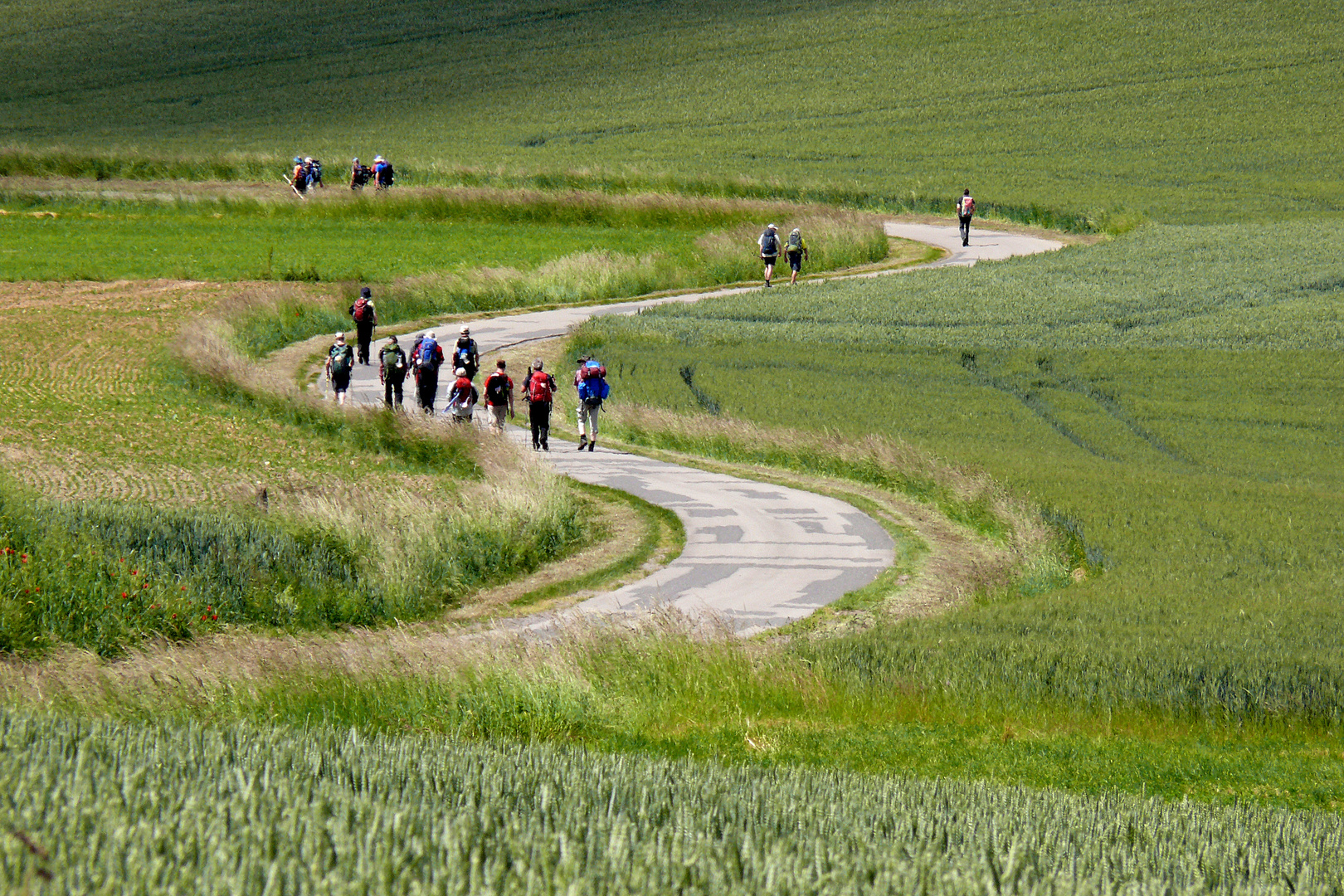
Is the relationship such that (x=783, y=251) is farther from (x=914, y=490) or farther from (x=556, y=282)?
(x=914, y=490)

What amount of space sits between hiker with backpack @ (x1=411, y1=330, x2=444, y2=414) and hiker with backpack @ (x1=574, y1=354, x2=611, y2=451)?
3234 millimetres

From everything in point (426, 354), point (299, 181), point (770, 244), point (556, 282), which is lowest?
point (426, 354)

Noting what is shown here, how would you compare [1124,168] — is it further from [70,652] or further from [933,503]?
[70,652]

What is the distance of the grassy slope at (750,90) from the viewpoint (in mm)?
77750

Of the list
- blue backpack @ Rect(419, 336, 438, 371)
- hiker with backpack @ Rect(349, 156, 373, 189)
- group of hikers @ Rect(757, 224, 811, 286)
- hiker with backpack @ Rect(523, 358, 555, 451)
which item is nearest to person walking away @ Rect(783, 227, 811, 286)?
group of hikers @ Rect(757, 224, 811, 286)

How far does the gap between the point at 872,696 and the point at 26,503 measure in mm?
11111

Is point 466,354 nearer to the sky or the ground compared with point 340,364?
nearer to the sky

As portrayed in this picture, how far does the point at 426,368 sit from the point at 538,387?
3613 mm

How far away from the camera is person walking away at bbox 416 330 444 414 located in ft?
96.6

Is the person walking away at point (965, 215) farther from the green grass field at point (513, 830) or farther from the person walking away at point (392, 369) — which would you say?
the green grass field at point (513, 830)

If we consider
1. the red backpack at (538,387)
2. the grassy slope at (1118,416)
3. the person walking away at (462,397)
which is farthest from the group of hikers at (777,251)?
the person walking away at (462,397)

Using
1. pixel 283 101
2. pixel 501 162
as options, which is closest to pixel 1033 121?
pixel 501 162

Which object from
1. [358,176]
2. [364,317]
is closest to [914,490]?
[364,317]

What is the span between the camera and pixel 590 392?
→ 92.9 ft
